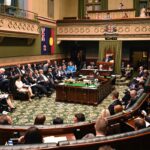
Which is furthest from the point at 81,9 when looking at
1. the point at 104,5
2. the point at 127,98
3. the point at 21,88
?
the point at 127,98

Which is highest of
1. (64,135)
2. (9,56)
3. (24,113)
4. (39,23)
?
(39,23)

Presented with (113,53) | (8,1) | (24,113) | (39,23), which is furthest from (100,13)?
(24,113)

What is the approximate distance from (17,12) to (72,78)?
4.36 m

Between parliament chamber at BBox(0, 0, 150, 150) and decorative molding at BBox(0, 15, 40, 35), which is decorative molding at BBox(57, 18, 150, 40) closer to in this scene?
parliament chamber at BBox(0, 0, 150, 150)

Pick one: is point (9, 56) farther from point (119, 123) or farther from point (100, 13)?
point (119, 123)

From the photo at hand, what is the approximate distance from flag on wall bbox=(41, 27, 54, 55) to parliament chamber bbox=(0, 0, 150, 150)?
6 centimetres

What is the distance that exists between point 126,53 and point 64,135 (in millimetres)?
15752

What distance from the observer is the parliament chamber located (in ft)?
13.2

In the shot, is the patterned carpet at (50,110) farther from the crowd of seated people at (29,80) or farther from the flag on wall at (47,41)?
the flag on wall at (47,41)

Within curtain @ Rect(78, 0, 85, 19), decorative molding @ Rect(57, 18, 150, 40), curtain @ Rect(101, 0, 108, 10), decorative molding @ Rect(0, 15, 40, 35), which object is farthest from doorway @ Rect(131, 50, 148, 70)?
decorative molding @ Rect(0, 15, 40, 35)

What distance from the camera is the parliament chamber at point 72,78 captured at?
4.02m

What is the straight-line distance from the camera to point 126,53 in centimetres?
1927

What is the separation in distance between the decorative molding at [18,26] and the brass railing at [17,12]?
1.06 ft

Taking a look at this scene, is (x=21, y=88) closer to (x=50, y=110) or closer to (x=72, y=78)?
(x=50, y=110)
